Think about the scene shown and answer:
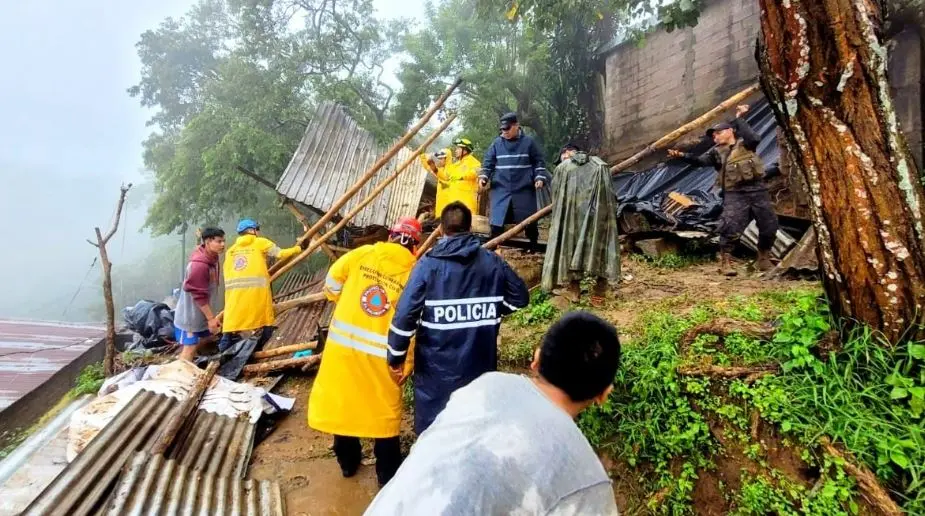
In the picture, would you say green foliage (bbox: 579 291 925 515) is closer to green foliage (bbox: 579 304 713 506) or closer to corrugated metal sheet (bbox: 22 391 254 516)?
green foliage (bbox: 579 304 713 506)

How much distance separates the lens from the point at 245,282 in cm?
527

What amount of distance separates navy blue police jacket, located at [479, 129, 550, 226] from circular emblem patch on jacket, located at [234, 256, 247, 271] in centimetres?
294

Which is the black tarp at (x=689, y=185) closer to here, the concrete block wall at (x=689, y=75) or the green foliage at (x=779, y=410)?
the concrete block wall at (x=689, y=75)

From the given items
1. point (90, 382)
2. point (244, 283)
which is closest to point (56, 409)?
point (90, 382)

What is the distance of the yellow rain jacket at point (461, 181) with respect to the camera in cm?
645

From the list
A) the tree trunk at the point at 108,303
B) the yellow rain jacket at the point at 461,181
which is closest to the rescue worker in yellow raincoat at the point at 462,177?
the yellow rain jacket at the point at 461,181

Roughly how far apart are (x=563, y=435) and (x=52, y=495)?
3.41 metres

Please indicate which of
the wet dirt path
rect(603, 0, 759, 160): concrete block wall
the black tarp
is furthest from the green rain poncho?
rect(603, 0, 759, 160): concrete block wall

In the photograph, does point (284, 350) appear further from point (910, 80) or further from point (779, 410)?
point (910, 80)

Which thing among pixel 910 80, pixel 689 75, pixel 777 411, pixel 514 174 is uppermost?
pixel 689 75

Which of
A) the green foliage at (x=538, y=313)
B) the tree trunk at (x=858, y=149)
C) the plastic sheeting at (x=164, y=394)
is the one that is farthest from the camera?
the green foliage at (x=538, y=313)

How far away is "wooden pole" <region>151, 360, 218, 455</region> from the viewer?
3.40m

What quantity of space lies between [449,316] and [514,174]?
3.25 metres

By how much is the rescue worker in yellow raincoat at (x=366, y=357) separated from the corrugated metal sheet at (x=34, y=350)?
4499 mm
